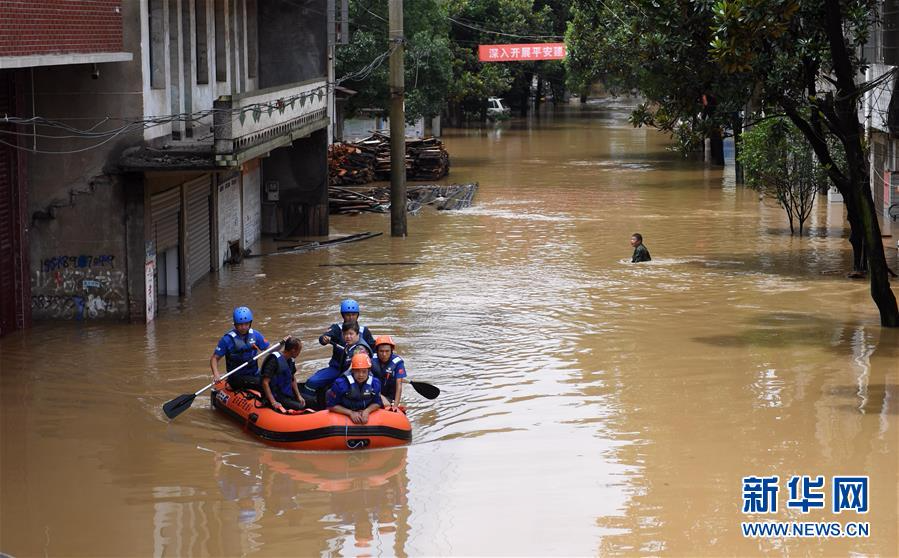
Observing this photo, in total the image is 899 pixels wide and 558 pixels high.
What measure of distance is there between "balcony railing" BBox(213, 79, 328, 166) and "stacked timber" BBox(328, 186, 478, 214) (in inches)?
269

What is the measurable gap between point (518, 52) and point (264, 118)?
141 feet

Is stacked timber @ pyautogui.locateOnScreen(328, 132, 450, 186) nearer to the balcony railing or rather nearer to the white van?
the balcony railing

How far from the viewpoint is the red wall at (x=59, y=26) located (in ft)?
53.3

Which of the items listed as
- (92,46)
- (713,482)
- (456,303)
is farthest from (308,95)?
(713,482)

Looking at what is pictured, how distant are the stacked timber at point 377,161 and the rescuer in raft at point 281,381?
2895 centimetres

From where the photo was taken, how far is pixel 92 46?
18.6 metres

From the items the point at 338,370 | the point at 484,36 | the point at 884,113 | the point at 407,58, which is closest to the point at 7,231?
the point at 338,370

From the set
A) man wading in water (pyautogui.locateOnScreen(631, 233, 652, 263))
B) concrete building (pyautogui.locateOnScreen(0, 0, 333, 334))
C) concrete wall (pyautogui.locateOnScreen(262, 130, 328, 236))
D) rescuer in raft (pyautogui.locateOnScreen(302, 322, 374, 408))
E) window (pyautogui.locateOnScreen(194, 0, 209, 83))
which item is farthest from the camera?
concrete wall (pyautogui.locateOnScreen(262, 130, 328, 236))

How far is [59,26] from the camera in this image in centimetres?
1775

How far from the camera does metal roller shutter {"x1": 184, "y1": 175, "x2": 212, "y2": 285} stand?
79.9 feet

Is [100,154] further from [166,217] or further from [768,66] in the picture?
[768,66]

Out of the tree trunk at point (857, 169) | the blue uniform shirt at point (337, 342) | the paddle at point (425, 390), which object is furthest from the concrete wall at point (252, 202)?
the paddle at point (425, 390)

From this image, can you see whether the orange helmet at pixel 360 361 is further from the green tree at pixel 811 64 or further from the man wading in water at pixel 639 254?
the man wading in water at pixel 639 254

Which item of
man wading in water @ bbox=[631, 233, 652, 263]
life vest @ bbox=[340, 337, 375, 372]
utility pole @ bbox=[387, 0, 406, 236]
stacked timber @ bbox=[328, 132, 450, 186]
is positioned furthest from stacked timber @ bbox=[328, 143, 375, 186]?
life vest @ bbox=[340, 337, 375, 372]
